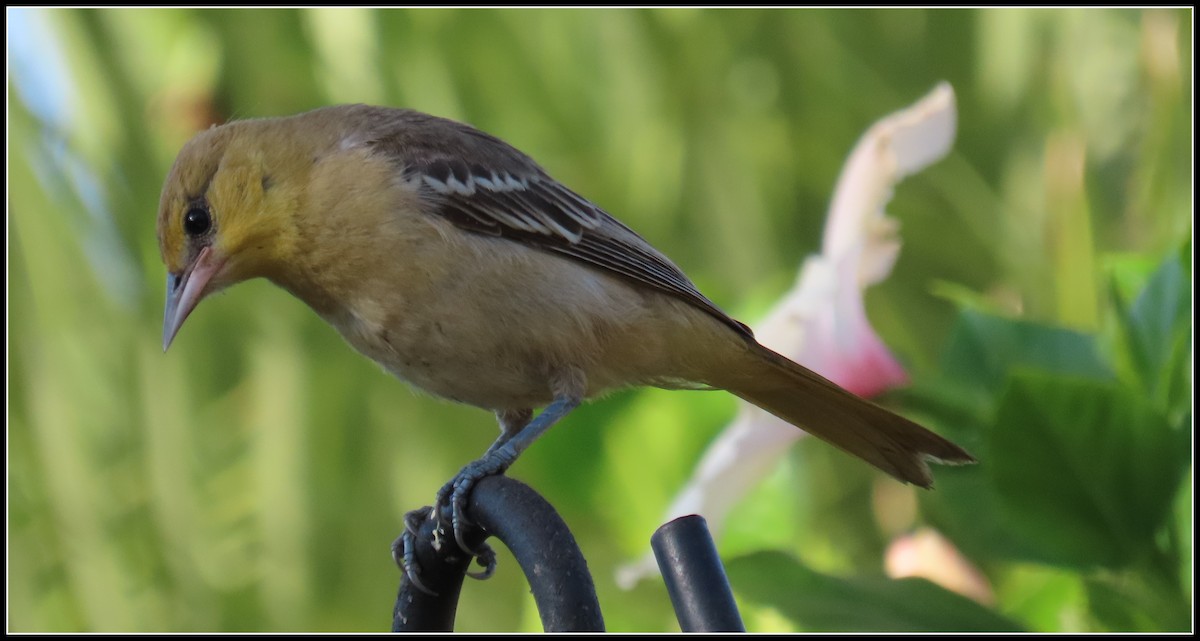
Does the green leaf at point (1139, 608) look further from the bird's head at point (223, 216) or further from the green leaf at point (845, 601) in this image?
the bird's head at point (223, 216)

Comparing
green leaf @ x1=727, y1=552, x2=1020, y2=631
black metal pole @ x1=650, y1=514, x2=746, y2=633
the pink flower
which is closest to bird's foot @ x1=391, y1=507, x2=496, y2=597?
the pink flower

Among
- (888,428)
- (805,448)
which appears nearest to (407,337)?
(888,428)

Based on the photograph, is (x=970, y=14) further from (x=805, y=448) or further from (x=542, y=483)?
(x=542, y=483)

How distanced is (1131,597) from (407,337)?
45.9 inches

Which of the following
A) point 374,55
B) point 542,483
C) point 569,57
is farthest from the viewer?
point 569,57

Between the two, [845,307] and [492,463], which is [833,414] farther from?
[492,463]

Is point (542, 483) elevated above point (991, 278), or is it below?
below

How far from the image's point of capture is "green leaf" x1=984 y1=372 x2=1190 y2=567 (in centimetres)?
176

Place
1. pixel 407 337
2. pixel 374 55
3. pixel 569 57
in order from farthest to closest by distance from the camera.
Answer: pixel 569 57, pixel 374 55, pixel 407 337

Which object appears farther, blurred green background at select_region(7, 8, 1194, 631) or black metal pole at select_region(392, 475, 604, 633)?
blurred green background at select_region(7, 8, 1194, 631)

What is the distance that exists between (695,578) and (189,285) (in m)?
1.19

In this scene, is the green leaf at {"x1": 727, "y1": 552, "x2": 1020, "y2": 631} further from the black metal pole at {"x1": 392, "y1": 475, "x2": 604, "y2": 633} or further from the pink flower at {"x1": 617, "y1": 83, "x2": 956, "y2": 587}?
the black metal pole at {"x1": 392, "y1": 475, "x2": 604, "y2": 633}

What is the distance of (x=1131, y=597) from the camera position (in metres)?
1.82

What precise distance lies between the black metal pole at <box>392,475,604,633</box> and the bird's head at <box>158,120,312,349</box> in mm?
589
